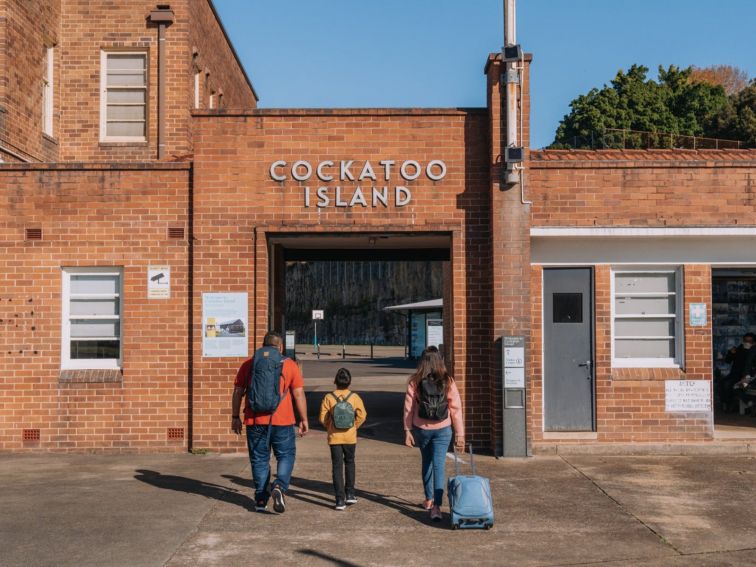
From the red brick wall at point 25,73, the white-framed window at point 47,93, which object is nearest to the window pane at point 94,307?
the red brick wall at point 25,73

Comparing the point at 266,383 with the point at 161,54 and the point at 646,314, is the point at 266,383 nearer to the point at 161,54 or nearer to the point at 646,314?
the point at 646,314

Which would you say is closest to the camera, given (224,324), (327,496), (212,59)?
(327,496)

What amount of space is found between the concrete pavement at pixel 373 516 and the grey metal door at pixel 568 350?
33.1 inches

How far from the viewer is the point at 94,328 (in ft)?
39.9

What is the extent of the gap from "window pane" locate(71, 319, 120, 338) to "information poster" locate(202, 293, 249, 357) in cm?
144

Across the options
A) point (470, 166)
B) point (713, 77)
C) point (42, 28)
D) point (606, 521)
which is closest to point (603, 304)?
point (470, 166)

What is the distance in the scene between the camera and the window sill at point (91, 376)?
1184cm

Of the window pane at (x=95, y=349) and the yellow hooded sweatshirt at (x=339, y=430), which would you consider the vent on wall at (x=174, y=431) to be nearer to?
the window pane at (x=95, y=349)

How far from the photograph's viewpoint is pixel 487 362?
11.9 m

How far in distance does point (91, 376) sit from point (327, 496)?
463 centimetres

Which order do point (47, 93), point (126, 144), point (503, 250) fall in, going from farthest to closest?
point (126, 144) < point (47, 93) < point (503, 250)

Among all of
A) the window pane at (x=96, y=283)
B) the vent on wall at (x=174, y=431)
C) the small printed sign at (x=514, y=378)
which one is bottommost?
the vent on wall at (x=174, y=431)

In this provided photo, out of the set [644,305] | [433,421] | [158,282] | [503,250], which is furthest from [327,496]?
[644,305]

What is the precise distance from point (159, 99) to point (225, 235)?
5805 millimetres
